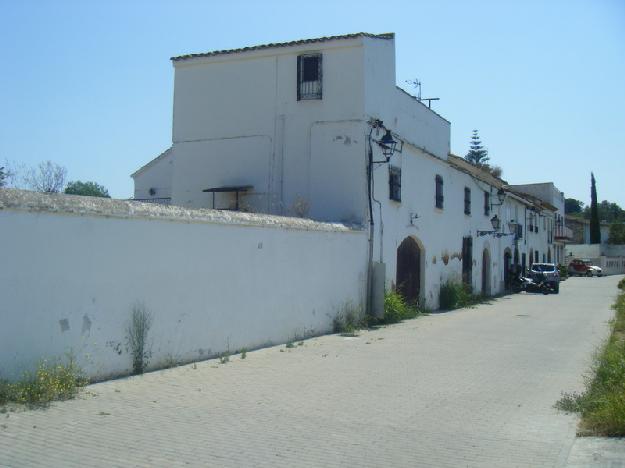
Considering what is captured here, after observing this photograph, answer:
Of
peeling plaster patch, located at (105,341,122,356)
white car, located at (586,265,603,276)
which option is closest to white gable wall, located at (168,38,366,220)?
peeling plaster patch, located at (105,341,122,356)

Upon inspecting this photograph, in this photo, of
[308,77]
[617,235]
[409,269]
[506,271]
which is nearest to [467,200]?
[409,269]

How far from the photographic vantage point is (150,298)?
9.27 meters

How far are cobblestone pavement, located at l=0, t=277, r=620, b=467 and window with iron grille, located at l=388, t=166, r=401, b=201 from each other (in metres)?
7.04

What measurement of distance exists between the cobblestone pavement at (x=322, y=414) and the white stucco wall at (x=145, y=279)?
597mm

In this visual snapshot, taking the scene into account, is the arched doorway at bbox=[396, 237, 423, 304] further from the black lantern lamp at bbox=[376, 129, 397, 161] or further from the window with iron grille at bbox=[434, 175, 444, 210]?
the black lantern lamp at bbox=[376, 129, 397, 161]

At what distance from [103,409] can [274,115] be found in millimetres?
12099

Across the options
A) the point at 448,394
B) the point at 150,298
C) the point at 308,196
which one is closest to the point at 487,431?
the point at 448,394

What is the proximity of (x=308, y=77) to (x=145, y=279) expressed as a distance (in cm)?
998

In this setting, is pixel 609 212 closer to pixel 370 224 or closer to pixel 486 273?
pixel 486 273

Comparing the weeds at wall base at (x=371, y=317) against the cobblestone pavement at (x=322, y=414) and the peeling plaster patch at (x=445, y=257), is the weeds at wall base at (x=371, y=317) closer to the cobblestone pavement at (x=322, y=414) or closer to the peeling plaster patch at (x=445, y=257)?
the cobblestone pavement at (x=322, y=414)

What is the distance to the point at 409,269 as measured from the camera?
2058cm

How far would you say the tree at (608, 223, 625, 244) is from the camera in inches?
3344

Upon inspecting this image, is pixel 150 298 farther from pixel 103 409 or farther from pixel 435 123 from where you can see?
pixel 435 123

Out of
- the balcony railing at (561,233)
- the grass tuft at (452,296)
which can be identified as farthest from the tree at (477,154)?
the grass tuft at (452,296)
